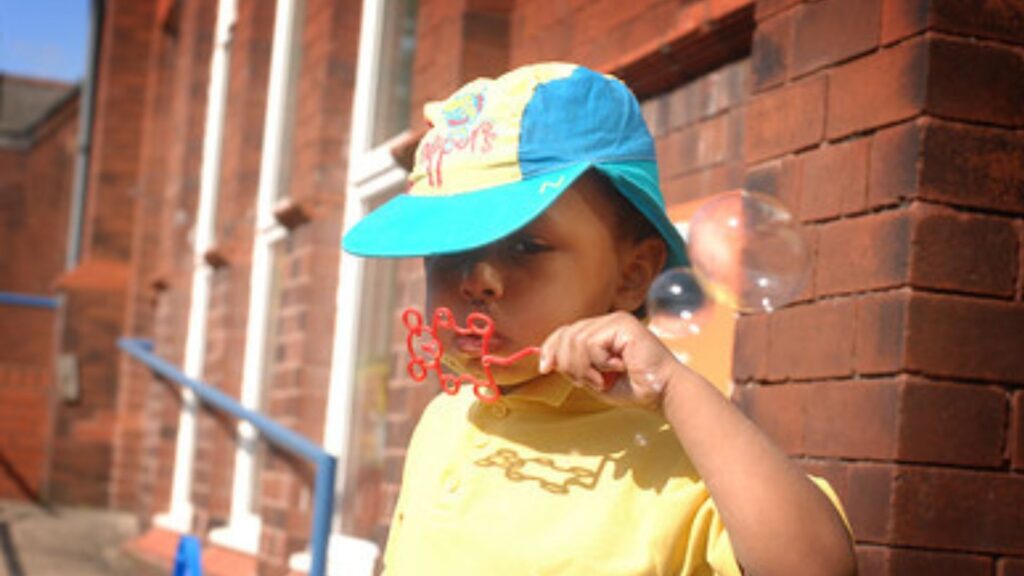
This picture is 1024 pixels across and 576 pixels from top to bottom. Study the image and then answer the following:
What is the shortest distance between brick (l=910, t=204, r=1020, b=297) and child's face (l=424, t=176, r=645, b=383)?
0.65 meters

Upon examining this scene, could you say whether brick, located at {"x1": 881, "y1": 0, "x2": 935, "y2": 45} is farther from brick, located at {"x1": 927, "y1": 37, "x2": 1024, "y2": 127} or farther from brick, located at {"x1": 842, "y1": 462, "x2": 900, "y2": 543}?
brick, located at {"x1": 842, "y1": 462, "x2": 900, "y2": 543}

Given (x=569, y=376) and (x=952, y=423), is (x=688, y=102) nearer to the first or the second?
(x=952, y=423)

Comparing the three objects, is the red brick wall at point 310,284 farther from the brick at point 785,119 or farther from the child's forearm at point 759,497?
the child's forearm at point 759,497

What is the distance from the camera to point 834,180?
8.00ft

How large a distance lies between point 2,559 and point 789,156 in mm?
7786

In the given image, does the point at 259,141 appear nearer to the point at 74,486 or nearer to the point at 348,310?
the point at 348,310

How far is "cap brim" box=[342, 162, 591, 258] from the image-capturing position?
67.8 inches

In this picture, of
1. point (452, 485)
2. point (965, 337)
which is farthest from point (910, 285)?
point (452, 485)

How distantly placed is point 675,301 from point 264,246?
5211 millimetres

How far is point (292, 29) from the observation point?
6930mm

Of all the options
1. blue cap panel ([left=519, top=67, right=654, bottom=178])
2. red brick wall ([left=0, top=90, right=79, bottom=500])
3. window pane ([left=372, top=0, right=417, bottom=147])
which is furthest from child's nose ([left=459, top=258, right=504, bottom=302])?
red brick wall ([left=0, top=90, right=79, bottom=500])

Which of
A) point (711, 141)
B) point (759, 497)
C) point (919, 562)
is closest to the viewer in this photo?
point (759, 497)

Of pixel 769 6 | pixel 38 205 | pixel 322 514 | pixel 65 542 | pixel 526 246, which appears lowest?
pixel 65 542

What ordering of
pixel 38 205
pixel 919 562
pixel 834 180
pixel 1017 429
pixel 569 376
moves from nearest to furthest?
pixel 569 376
pixel 919 562
pixel 1017 429
pixel 834 180
pixel 38 205
